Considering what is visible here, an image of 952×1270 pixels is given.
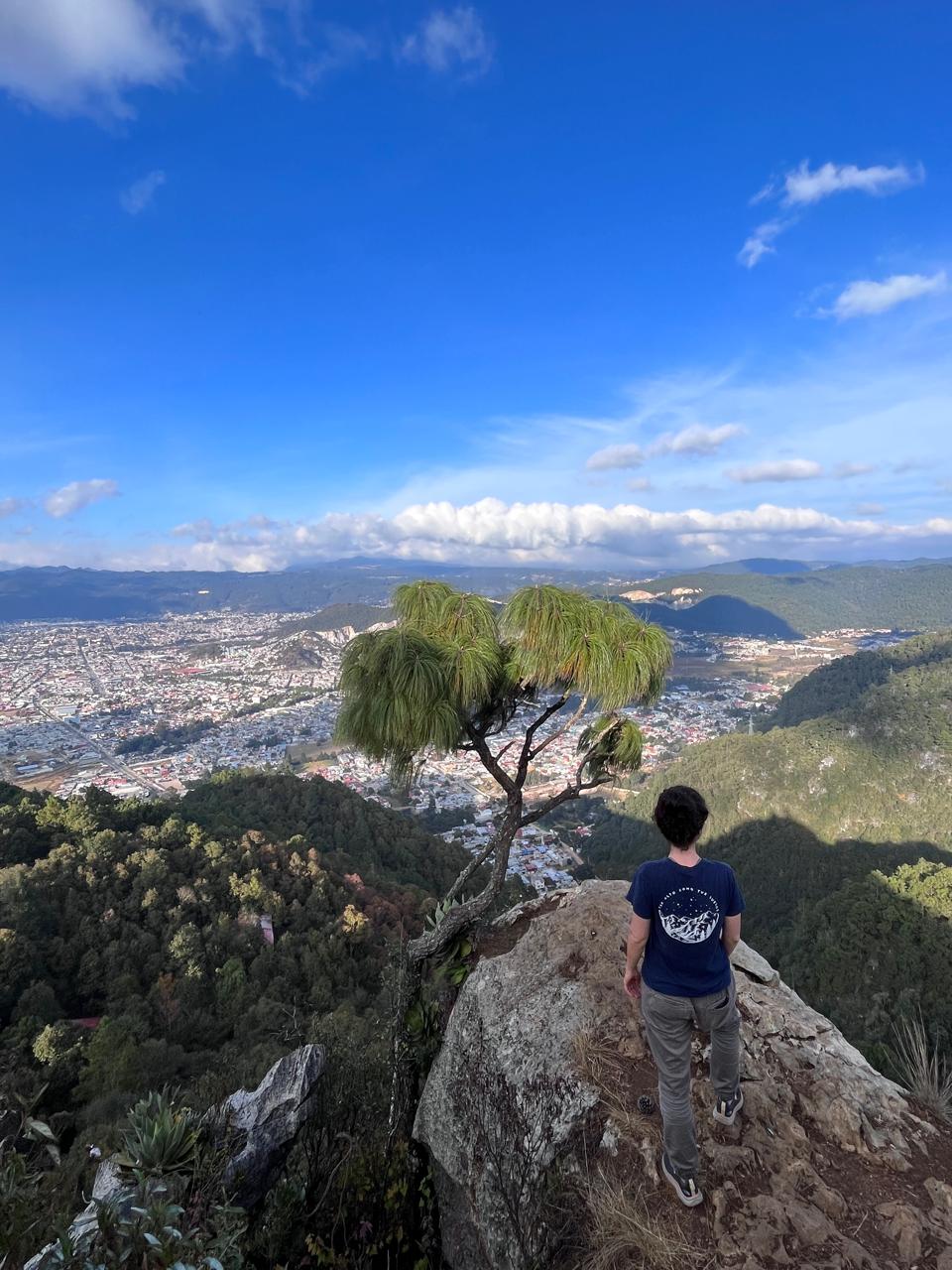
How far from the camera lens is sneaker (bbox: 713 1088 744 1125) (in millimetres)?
3084

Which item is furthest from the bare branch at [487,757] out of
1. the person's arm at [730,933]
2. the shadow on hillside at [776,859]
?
the shadow on hillside at [776,859]

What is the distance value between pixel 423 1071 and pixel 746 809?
55.4 meters

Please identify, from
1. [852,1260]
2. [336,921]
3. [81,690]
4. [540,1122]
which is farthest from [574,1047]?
[81,690]

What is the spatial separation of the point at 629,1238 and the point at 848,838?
5436cm

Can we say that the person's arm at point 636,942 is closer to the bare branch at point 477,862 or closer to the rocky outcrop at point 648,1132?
the rocky outcrop at point 648,1132

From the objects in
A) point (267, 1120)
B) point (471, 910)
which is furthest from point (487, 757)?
point (267, 1120)

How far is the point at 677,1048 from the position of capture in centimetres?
267

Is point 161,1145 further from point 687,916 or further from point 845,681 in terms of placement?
point 845,681

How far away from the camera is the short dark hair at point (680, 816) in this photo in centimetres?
254

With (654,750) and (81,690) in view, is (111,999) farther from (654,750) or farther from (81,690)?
(81,690)

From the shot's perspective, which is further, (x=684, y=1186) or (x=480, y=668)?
(x=480, y=668)

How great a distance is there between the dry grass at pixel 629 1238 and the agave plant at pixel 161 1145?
7.57 feet

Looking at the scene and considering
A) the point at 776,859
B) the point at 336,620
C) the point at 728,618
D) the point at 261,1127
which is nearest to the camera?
the point at 261,1127

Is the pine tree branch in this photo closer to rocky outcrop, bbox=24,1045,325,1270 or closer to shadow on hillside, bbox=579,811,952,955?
rocky outcrop, bbox=24,1045,325,1270
